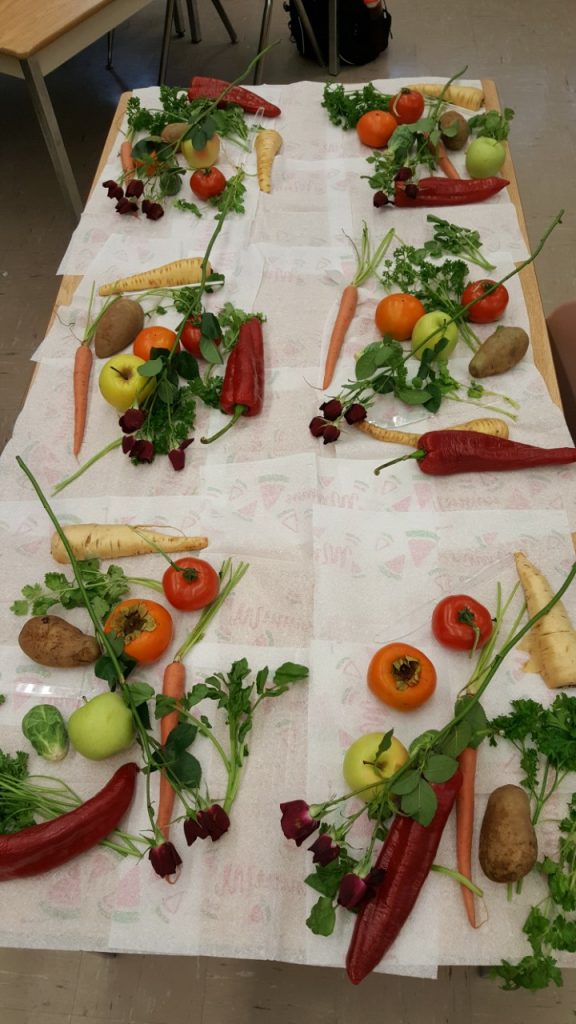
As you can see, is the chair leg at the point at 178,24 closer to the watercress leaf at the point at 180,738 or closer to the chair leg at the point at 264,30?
the chair leg at the point at 264,30

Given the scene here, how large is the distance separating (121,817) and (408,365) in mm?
1237

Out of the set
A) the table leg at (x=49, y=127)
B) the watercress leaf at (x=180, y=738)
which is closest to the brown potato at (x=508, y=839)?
the watercress leaf at (x=180, y=738)

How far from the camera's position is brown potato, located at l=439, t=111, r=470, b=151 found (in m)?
2.28

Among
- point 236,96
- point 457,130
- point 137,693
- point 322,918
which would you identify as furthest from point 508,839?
point 236,96

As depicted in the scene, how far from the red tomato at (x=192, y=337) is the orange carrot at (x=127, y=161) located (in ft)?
2.52

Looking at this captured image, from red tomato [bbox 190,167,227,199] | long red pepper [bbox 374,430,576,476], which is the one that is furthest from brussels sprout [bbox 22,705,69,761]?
red tomato [bbox 190,167,227,199]

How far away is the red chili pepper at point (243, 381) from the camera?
175 centimetres

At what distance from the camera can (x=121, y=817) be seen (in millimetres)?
1269

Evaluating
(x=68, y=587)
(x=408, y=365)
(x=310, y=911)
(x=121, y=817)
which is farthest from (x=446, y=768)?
(x=408, y=365)

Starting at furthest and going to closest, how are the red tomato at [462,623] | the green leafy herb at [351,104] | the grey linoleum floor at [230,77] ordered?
the green leafy herb at [351,104]
the grey linoleum floor at [230,77]
the red tomato at [462,623]

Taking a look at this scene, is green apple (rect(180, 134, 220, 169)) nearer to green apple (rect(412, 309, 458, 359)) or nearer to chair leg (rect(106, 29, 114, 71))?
green apple (rect(412, 309, 458, 359))

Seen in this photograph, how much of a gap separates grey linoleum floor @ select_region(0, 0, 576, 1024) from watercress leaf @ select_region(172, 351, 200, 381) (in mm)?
1395

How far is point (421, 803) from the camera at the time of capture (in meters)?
1.17

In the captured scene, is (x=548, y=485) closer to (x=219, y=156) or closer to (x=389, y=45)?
(x=219, y=156)
